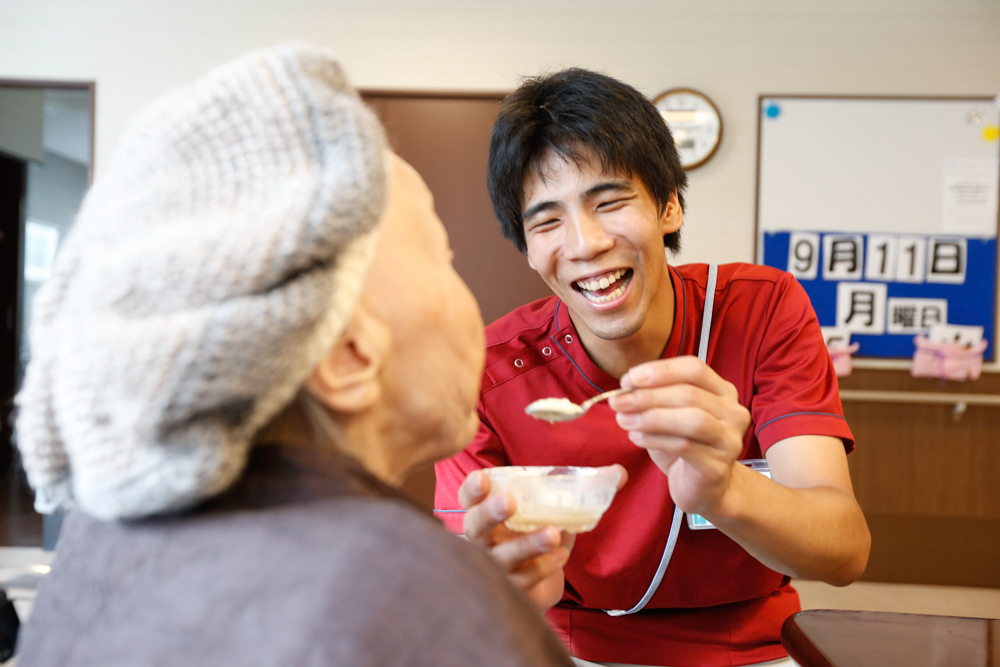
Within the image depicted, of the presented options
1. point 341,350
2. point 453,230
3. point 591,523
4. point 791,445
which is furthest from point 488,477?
point 453,230

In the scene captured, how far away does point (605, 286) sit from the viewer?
4.95 feet

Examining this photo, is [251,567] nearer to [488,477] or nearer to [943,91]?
[488,477]

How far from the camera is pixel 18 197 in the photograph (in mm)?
6867

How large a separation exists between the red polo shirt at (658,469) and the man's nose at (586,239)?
22 centimetres

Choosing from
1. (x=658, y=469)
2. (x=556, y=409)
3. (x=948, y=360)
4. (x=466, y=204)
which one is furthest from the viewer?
(x=466, y=204)

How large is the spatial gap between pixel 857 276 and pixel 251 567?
12.3 ft

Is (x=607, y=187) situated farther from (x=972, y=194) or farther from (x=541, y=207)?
(x=972, y=194)

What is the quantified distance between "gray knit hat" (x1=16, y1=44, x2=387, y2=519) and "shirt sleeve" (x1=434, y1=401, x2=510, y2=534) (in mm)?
927

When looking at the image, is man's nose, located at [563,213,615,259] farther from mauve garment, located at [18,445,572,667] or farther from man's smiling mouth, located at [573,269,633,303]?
mauve garment, located at [18,445,572,667]

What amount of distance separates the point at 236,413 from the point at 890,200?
3840 mm

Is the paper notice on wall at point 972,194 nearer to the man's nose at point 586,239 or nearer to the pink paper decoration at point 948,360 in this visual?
the pink paper decoration at point 948,360

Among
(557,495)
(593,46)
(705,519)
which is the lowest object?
(705,519)

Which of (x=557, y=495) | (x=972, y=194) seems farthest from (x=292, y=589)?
(x=972, y=194)

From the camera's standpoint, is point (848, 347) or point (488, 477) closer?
point (488, 477)
